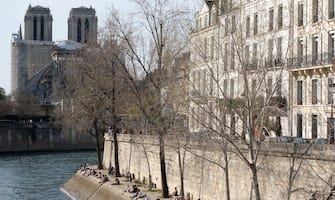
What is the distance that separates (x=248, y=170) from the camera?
30.7m

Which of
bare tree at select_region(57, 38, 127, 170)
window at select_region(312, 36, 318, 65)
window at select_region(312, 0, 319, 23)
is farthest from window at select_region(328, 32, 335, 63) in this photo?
bare tree at select_region(57, 38, 127, 170)

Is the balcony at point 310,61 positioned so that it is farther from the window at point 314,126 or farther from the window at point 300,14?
the window at point 314,126

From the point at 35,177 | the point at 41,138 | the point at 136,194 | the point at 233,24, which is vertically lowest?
the point at 35,177

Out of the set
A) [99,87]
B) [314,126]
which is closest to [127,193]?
[314,126]

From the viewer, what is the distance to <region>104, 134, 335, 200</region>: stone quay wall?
25.1 metres

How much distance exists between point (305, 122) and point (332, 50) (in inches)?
236

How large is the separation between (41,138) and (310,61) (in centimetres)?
8214

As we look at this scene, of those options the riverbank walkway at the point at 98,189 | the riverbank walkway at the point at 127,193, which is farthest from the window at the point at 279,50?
Result: the riverbank walkway at the point at 98,189

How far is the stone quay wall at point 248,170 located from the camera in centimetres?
2509

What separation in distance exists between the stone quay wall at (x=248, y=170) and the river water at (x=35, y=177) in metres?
9.80

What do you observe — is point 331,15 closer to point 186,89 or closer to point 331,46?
point 331,46

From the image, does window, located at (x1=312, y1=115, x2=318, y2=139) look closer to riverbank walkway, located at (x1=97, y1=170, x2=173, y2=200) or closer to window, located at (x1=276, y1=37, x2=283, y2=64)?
window, located at (x1=276, y1=37, x2=283, y2=64)

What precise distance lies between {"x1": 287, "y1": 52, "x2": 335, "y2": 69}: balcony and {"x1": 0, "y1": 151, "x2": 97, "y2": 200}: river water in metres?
20.0

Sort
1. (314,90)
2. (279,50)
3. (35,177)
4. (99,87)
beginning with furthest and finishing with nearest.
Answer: (35,177) < (99,87) < (314,90) < (279,50)
